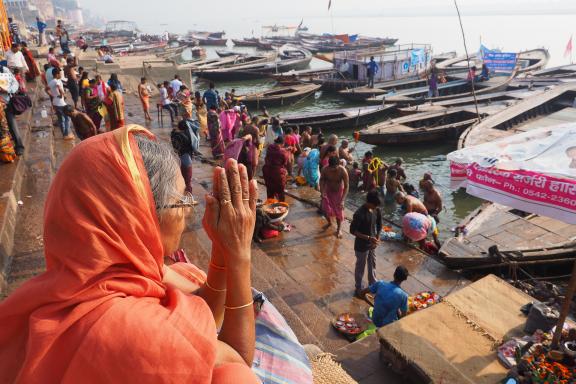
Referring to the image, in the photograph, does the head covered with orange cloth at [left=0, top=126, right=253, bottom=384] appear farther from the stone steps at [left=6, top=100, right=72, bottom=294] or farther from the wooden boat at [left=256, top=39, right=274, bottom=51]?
the wooden boat at [left=256, top=39, right=274, bottom=51]

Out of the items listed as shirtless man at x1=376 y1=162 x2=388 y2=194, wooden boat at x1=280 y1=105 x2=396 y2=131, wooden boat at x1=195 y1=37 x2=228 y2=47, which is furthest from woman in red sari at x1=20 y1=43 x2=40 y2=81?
wooden boat at x1=195 y1=37 x2=228 y2=47

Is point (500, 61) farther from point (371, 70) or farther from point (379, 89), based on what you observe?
point (371, 70)

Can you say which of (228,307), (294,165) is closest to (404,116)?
(294,165)

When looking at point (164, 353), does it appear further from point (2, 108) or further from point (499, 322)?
point (2, 108)

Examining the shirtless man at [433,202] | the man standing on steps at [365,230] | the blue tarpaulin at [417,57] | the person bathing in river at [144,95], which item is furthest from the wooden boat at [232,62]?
the man standing on steps at [365,230]

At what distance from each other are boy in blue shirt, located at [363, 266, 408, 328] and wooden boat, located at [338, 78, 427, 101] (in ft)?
70.1

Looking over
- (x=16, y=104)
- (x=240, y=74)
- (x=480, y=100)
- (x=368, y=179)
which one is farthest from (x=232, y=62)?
(x=16, y=104)

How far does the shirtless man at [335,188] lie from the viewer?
7039 millimetres

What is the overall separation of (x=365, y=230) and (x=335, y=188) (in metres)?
1.83

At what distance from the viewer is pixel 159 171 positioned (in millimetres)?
1287

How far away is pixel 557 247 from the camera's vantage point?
651cm

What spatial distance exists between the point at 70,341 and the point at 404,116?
19167 mm

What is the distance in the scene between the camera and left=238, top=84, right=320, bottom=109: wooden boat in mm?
22641

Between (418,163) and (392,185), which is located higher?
(392,185)
